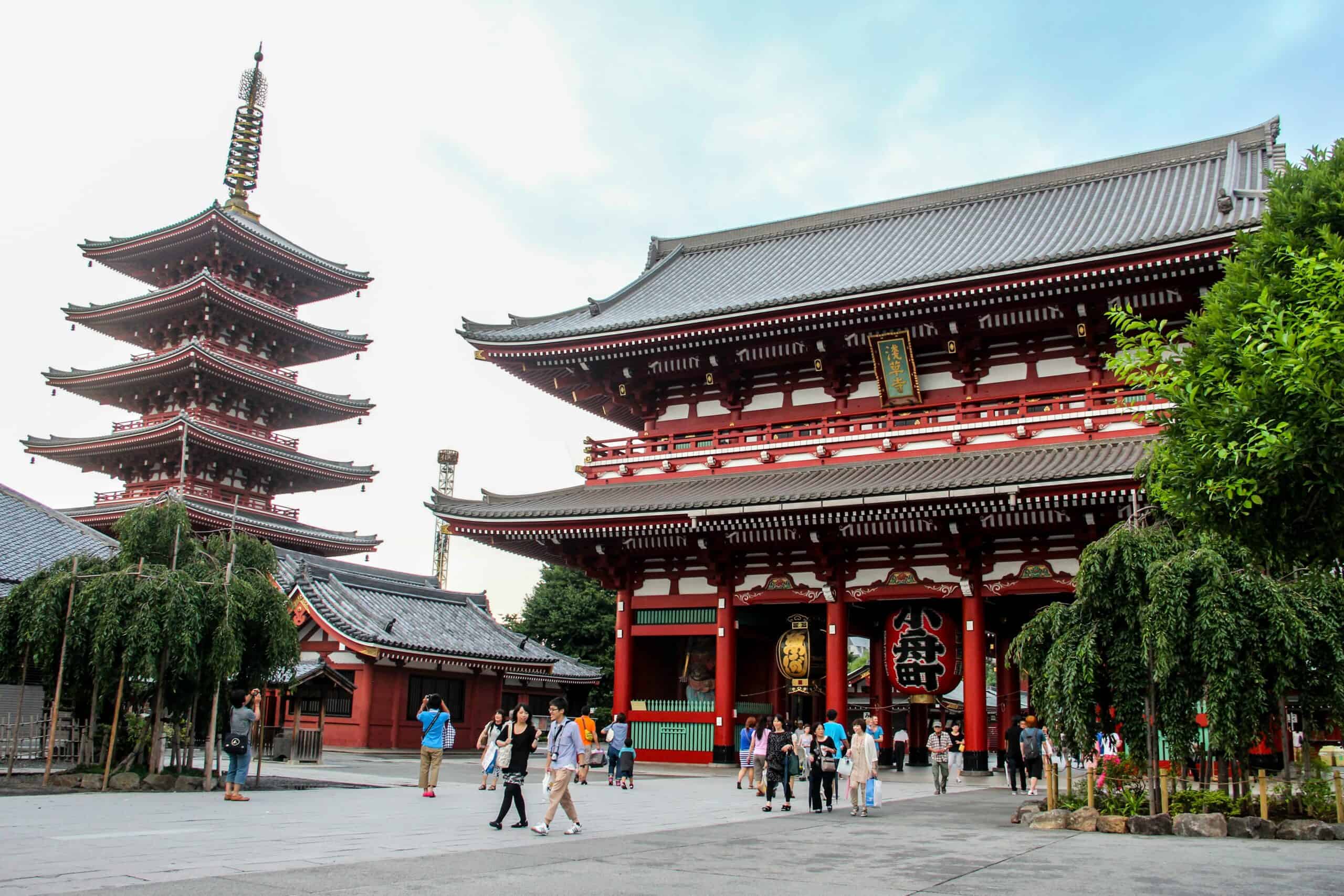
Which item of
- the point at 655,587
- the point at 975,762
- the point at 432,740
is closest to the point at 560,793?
the point at 432,740

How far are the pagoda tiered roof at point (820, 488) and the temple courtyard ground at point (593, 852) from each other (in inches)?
243

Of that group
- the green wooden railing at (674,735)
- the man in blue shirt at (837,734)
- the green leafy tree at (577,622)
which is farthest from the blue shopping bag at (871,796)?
the green leafy tree at (577,622)

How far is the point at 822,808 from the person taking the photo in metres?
15.9

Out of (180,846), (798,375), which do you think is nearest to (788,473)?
(798,375)

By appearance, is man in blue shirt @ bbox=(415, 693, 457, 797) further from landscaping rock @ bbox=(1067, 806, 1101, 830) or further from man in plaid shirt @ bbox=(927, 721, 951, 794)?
landscaping rock @ bbox=(1067, 806, 1101, 830)

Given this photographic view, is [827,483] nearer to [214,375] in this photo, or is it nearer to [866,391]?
[866,391]

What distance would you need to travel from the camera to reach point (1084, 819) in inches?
508

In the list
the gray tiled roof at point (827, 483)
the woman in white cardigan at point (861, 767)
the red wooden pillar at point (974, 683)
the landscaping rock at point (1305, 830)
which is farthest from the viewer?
the red wooden pillar at point (974, 683)

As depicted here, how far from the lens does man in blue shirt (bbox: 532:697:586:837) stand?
38.9 ft

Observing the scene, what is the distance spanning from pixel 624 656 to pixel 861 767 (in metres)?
11.1

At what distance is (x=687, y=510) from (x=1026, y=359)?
8032 millimetres

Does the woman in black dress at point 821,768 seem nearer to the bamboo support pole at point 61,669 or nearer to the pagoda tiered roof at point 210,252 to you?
the bamboo support pole at point 61,669

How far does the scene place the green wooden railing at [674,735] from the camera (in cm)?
2422

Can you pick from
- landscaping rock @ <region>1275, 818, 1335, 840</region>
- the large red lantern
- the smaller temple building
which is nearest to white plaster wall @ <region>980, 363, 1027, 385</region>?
the large red lantern
